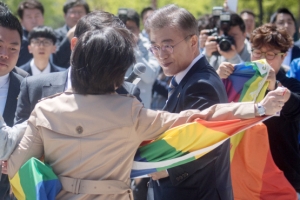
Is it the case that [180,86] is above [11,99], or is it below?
above

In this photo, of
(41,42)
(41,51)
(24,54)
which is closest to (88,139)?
(41,51)

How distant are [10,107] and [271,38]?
2.03 metres

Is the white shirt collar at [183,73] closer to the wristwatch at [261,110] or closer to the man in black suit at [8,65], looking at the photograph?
the wristwatch at [261,110]

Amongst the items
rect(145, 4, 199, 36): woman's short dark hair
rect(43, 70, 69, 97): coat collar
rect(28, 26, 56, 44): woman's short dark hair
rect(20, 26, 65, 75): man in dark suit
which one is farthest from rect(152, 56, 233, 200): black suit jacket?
rect(28, 26, 56, 44): woman's short dark hair

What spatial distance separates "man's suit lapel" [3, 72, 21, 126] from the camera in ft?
11.4

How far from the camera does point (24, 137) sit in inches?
94.3

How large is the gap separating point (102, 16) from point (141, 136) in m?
0.91

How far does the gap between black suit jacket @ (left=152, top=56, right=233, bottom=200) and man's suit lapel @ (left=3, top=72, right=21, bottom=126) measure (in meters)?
1.21

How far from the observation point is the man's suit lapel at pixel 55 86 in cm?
292

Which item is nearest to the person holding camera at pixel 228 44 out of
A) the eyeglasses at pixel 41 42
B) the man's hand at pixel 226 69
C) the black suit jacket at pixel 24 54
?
the man's hand at pixel 226 69

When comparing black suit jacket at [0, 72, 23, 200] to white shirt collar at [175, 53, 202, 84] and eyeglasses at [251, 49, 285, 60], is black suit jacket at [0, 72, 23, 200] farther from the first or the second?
eyeglasses at [251, 49, 285, 60]

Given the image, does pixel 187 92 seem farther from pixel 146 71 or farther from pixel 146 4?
pixel 146 4

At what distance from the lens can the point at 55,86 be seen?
9.62ft

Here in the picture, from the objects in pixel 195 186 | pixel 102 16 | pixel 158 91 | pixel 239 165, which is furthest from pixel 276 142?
pixel 158 91
